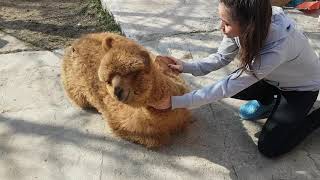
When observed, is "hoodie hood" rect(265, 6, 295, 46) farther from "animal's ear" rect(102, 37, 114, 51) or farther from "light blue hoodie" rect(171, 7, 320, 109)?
"animal's ear" rect(102, 37, 114, 51)

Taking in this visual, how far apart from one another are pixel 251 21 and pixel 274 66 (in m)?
0.31

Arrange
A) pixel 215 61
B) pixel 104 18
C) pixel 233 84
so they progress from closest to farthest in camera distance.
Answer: pixel 233 84
pixel 215 61
pixel 104 18

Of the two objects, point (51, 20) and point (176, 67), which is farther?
point (51, 20)

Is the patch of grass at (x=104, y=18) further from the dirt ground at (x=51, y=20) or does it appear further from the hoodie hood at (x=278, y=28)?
the hoodie hood at (x=278, y=28)

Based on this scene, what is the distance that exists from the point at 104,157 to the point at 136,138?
22 centimetres

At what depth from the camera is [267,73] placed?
2186 mm

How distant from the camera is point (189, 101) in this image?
7.50 feet

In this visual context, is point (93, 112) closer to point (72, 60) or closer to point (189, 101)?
point (72, 60)

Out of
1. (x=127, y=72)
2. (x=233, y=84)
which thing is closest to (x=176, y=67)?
(x=233, y=84)

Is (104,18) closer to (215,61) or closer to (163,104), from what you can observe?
(215,61)

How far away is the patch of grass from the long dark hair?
1.89 metres

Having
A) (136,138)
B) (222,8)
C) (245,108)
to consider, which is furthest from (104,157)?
(222,8)

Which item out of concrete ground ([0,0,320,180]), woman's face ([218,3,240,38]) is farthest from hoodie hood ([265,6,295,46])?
concrete ground ([0,0,320,180])

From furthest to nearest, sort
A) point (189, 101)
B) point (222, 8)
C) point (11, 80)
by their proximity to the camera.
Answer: point (11, 80) < point (189, 101) < point (222, 8)
